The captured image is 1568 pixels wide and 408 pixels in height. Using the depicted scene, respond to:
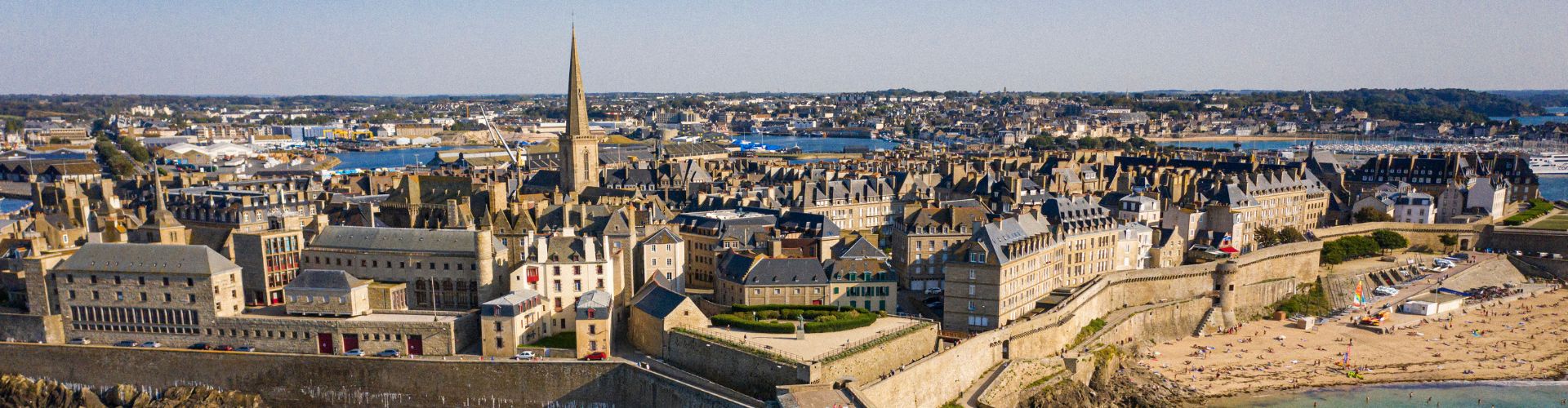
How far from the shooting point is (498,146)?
192 metres

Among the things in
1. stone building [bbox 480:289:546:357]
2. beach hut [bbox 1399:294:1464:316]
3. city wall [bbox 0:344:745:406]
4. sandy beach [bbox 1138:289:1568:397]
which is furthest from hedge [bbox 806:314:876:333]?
beach hut [bbox 1399:294:1464:316]

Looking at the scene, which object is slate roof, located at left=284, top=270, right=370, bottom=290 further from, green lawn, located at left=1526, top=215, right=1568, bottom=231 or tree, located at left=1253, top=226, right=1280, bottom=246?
green lawn, located at left=1526, top=215, right=1568, bottom=231

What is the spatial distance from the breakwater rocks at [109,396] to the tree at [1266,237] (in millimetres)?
57586

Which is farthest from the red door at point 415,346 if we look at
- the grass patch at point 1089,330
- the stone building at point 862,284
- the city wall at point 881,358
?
the grass patch at point 1089,330

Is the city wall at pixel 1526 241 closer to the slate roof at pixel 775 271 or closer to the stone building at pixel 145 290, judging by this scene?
the slate roof at pixel 775 271

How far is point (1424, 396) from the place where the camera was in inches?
1842

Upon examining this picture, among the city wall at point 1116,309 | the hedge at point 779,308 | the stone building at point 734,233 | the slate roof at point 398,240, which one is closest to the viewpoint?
the city wall at point 1116,309

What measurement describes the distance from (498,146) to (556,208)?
144540mm

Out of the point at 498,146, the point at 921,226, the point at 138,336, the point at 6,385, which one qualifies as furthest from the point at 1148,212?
the point at 498,146

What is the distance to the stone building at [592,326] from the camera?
40750 mm

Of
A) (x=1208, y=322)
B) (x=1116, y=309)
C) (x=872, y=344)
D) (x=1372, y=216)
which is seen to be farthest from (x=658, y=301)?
(x=1372, y=216)

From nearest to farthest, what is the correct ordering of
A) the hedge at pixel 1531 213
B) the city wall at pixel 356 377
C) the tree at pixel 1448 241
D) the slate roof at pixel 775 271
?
the city wall at pixel 356 377
the slate roof at pixel 775 271
the tree at pixel 1448 241
the hedge at pixel 1531 213

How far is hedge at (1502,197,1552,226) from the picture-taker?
248ft

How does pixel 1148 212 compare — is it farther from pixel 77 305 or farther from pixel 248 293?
pixel 77 305
